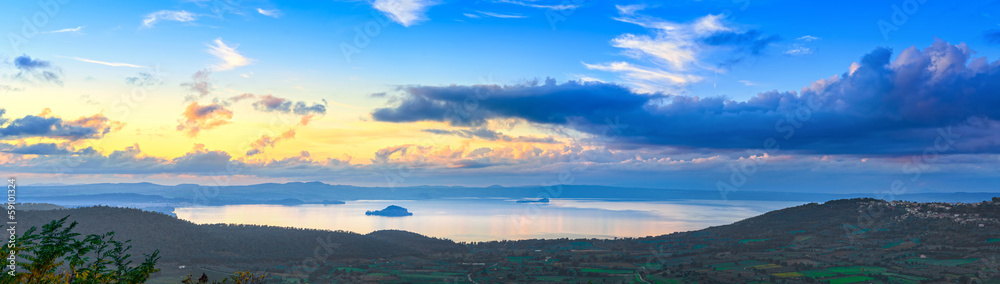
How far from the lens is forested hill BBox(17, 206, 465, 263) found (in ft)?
463

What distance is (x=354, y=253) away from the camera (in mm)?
153375

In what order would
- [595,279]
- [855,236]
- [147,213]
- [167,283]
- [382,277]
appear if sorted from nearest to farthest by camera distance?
[167,283] < [595,279] < [382,277] < [855,236] < [147,213]

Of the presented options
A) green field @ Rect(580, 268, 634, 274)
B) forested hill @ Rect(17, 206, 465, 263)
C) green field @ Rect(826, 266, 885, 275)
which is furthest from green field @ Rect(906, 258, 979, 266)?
forested hill @ Rect(17, 206, 465, 263)

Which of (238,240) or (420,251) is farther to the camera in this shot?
(420,251)

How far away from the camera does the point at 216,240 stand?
494ft

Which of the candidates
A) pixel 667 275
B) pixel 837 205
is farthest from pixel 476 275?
pixel 837 205

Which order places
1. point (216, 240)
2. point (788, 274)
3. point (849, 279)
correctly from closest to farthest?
point (849, 279) → point (788, 274) → point (216, 240)

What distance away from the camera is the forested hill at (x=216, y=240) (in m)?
141

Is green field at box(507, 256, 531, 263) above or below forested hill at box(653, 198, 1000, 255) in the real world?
below

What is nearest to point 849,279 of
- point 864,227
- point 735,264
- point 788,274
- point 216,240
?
point 788,274

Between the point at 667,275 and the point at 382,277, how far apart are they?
57.0 m

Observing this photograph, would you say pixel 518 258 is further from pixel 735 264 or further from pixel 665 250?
pixel 735 264

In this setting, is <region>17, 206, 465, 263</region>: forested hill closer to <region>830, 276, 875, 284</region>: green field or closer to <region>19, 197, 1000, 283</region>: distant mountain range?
<region>19, 197, 1000, 283</region>: distant mountain range

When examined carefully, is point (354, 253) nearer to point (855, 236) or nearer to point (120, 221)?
point (120, 221)
